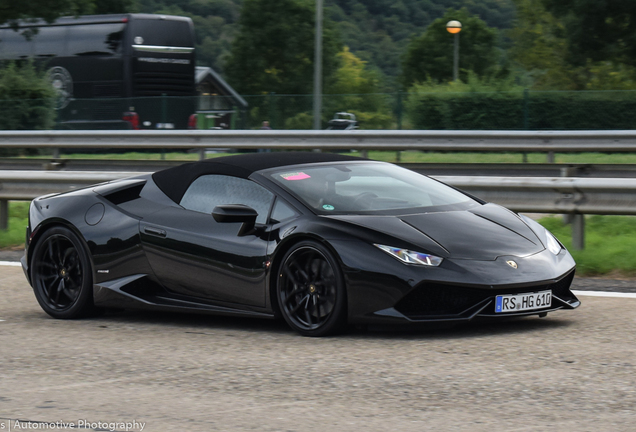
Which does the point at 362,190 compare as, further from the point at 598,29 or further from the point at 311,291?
the point at 598,29

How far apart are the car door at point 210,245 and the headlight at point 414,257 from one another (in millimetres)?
840

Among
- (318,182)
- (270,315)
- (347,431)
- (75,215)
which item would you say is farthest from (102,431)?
(75,215)

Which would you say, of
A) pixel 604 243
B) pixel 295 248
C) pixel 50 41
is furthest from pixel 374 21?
pixel 295 248

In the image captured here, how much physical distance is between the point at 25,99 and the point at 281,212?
23.6 metres

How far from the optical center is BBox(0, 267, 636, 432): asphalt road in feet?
13.3

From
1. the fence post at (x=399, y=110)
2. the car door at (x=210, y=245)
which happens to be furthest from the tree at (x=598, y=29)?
the car door at (x=210, y=245)

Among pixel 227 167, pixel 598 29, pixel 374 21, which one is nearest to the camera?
pixel 227 167

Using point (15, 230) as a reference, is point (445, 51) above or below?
above

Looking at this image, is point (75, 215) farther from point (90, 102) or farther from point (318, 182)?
point (90, 102)

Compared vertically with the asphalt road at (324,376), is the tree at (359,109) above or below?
below

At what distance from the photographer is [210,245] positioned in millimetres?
6254

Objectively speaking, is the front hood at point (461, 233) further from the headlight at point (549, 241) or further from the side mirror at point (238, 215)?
the side mirror at point (238, 215)

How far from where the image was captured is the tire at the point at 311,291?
18.6 feet

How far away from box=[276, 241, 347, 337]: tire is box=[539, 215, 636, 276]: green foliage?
327 centimetres
